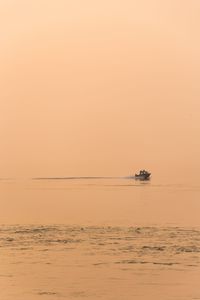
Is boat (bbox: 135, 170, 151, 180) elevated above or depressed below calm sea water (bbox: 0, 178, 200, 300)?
above

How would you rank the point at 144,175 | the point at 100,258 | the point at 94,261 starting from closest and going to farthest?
the point at 94,261
the point at 100,258
the point at 144,175

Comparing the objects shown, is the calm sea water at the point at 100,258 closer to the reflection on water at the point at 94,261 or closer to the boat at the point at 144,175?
the reflection on water at the point at 94,261

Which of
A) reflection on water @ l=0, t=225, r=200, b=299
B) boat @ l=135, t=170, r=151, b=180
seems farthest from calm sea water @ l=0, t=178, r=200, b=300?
boat @ l=135, t=170, r=151, b=180

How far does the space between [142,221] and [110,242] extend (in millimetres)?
12642

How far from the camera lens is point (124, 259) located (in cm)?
3050

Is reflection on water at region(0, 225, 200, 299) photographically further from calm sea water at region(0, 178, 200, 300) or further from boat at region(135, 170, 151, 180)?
boat at region(135, 170, 151, 180)

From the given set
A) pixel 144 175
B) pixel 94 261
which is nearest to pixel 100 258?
pixel 94 261

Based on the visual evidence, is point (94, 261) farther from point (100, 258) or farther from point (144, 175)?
point (144, 175)

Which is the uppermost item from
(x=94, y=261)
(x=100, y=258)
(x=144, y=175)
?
(x=144, y=175)

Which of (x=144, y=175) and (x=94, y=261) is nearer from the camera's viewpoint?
(x=94, y=261)

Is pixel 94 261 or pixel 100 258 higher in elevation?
pixel 100 258

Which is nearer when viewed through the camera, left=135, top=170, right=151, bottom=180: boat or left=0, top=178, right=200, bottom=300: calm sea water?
left=0, top=178, right=200, bottom=300: calm sea water

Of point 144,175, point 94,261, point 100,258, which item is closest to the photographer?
point 94,261

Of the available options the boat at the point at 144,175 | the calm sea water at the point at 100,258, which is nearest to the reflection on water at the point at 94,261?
the calm sea water at the point at 100,258
